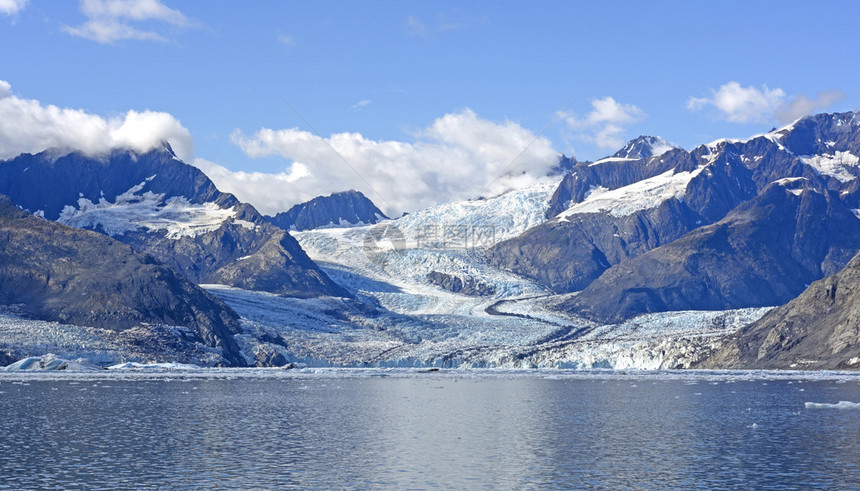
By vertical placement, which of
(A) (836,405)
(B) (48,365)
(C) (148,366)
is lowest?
(A) (836,405)

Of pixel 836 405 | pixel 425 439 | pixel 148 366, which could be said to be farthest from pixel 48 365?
pixel 836 405

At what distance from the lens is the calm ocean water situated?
54.0 m

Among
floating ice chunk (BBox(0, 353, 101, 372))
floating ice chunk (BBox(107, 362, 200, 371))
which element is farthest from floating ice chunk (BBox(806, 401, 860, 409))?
floating ice chunk (BBox(0, 353, 101, 372))

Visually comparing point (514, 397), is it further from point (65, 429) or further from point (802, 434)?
point (65, 429)

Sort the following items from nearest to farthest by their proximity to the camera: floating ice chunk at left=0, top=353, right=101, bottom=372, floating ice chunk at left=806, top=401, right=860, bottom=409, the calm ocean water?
the calm ocean water, floating ice chunk at left=806, top=401, right=860, bottom=409, floating ice chunk at left=0, top=353, right=101, bottom=372

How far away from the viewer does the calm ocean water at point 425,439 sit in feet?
177

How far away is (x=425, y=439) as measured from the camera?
237 feet

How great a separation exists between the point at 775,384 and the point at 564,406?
5538 cm

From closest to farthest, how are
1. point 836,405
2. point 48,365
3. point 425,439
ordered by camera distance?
point 425,439 → point 836,405 → point 48,365

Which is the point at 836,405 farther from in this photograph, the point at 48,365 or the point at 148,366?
the point at 48,365

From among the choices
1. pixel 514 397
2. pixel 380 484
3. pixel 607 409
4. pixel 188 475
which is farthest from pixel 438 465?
pixel 514 397

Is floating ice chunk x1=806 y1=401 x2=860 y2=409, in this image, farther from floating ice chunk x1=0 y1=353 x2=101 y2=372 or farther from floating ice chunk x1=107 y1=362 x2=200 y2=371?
floating ice chunk x1=0 y1=353 x2=101 y2=372

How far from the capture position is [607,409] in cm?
9862

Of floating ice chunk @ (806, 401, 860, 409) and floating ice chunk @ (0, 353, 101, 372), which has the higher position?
floating ice chunk @ (0, 353, 101, 372)
